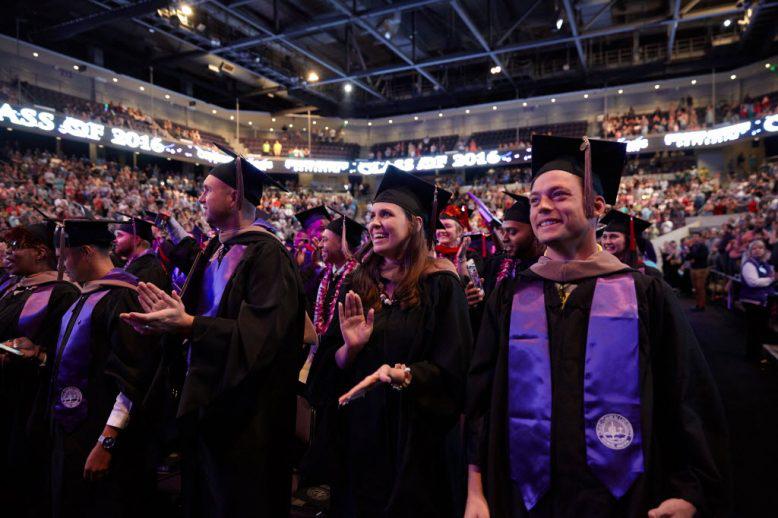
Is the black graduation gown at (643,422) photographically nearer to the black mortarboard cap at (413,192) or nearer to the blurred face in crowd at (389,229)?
the blurred face in crowd at (389,229)

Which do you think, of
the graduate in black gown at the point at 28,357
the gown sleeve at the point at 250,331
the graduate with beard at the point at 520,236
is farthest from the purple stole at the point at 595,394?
the graduate in black gown at the point at 28,357

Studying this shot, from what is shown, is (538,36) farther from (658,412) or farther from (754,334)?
(658,412)

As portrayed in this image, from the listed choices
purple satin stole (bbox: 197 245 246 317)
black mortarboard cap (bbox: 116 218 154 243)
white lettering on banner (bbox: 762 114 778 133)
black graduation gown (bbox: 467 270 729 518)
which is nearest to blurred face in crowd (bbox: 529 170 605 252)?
black graduation gown (bbox: 467 270 729 518)

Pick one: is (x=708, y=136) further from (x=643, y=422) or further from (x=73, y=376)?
(x=73, y=376)

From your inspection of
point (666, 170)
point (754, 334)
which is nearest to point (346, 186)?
point (666, 170)

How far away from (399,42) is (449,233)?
22.0 meters

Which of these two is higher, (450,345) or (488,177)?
(488,177)

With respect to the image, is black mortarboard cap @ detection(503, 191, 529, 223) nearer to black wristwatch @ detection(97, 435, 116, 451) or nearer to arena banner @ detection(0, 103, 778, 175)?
black wristwatch @ detection(97, 435, 116, 451)

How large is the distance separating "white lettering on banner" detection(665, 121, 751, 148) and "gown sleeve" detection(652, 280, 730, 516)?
26.2 m

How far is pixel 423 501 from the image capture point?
205cm

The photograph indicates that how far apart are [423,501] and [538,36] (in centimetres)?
2677

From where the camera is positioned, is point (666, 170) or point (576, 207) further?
point (666, 170)

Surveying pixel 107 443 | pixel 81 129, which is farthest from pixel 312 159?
pixel 107 443

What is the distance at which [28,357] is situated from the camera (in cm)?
309
